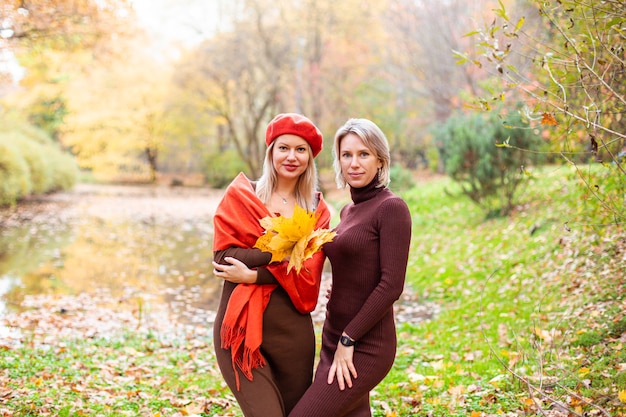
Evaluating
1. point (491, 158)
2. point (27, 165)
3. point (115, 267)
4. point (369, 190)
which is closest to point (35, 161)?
point (27, 165)

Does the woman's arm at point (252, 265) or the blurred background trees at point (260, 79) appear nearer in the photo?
the woman's arm at point (252, 265)

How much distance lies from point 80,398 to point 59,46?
12.1 metres

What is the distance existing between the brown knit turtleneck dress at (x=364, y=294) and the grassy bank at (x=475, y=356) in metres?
0.88

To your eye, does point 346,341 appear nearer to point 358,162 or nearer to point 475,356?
point 358,162

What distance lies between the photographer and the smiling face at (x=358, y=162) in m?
2.91

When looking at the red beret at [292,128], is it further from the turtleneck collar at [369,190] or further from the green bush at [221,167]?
the green bush at [221,167]

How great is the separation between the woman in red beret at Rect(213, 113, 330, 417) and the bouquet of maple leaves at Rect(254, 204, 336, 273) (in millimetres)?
90

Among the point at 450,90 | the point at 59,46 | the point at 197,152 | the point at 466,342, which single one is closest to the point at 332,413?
the point at 466,342

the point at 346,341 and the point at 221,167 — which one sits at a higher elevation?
the point at 346,341

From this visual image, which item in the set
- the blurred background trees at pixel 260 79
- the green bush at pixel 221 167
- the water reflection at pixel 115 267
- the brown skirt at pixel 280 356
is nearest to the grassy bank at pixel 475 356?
the brown skirt at pixel 280 356

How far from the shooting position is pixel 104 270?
11398 mm

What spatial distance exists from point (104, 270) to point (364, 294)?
965 cm

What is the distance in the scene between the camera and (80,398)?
181 inches

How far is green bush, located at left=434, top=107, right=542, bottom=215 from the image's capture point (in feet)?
36.1
